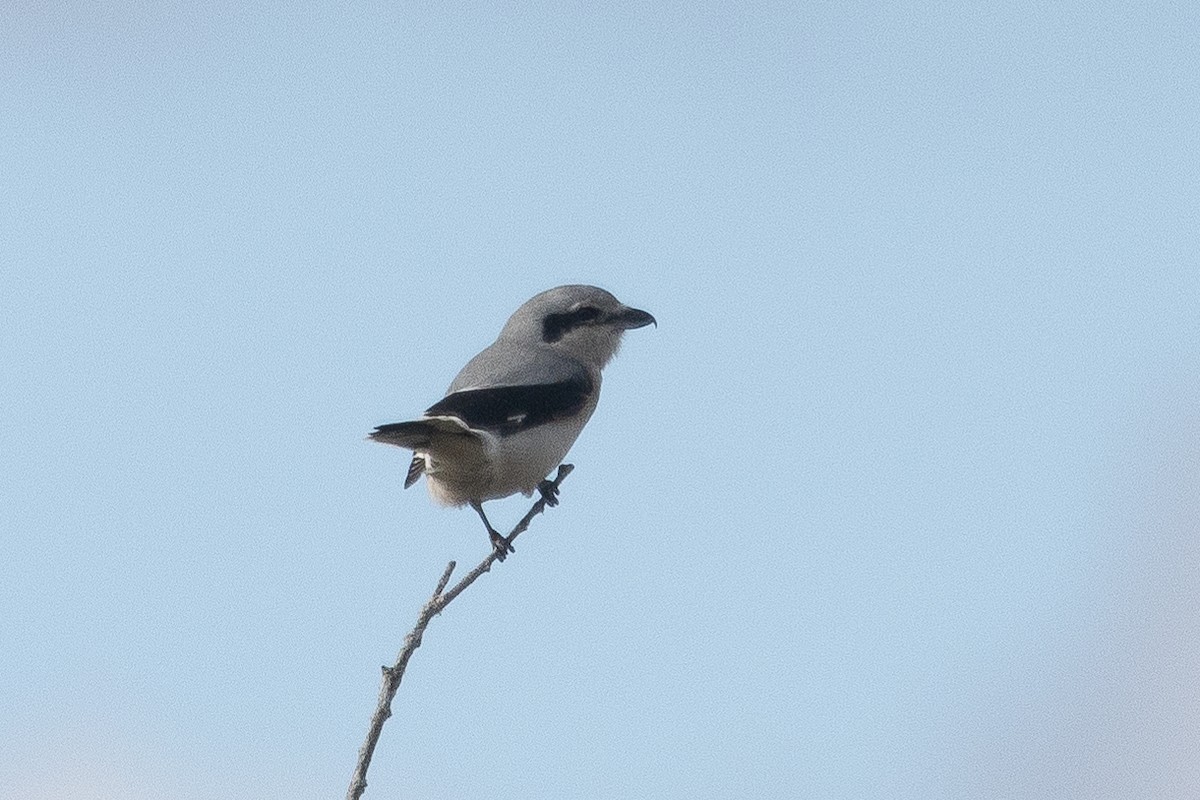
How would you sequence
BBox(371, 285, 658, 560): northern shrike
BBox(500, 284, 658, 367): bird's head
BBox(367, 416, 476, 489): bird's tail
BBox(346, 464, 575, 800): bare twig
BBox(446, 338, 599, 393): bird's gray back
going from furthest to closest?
BBox(500, 284, 658, 367): bird's head → BBox(446, 338, 599, 393): bird's gray back → BBox(371, 285, 658, 560): northern shrike → BBox(367, 416, 476, 489): bird's tail → BBox(346, 464, 575, 800): bare twig

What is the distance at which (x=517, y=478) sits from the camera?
592 centimetres

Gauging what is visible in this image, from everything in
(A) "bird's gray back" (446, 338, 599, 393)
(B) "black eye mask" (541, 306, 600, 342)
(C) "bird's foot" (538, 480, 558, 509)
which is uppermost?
(B) "black eye mask" (541, 306, 600, 342)

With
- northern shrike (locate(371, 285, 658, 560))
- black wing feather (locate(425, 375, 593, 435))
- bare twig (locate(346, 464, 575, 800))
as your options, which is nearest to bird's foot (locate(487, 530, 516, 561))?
northern shrike (locate(371, 285, 658, 560))

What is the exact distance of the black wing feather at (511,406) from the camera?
561cm

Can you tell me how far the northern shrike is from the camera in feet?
18.3

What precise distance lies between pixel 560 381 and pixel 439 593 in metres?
2.94

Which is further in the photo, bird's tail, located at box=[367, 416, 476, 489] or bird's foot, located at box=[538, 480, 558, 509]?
bird's foot, located at box=[538, 480, 558, 509]

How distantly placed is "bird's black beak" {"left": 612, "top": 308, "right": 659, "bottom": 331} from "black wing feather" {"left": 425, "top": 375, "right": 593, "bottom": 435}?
87cm

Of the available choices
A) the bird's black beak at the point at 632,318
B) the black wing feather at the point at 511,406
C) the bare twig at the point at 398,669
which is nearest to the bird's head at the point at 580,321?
the bird's black beak at the point at 632,318

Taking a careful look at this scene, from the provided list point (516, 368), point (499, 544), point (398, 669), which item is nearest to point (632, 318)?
point (516, 368)

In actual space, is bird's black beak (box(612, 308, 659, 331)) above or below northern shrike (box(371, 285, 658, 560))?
above

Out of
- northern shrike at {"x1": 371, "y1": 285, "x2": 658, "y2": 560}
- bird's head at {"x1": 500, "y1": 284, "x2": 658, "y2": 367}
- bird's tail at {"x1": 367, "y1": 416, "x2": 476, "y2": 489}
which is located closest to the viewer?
bird's tail at {"x1": 367, "y1": 416, "x2": 476, "y2": 489}

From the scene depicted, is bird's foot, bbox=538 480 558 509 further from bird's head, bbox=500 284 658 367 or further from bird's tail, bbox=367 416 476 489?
bird's head, bbox=500 284 658 367

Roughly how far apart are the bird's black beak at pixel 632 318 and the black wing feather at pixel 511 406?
2.87 ft
